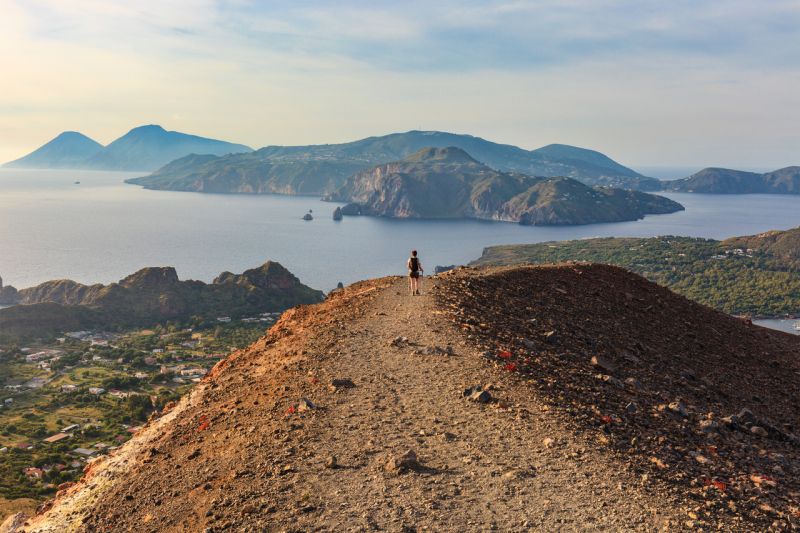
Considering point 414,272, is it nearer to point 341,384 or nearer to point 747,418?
point 341,384

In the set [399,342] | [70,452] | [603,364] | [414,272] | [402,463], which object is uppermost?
[414,272]

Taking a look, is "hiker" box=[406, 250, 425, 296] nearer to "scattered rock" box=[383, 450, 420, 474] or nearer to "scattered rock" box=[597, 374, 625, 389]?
"scattered rock" box=[597, 374, 625, 389]

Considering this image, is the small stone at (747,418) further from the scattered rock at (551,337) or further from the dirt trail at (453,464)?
the dirt trail at (453,464)

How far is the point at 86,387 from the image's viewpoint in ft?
280

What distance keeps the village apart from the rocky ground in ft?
118

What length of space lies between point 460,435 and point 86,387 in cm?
8557

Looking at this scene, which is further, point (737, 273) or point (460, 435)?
point (737, 273)

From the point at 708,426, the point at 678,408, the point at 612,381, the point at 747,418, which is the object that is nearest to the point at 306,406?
the point at 612,381

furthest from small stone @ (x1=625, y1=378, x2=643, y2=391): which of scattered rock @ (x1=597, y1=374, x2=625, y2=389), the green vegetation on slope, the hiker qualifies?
the green vegetation on slope

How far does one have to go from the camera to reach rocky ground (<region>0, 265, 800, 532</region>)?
11.8 metres

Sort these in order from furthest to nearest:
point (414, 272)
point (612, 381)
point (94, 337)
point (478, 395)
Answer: point (94, 337) → point (414, 272) → point (612, 381) → point (478, 395)

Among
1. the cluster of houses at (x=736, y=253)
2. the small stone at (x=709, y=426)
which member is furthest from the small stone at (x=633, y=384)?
the cluster of houses at (x=736, y=253)

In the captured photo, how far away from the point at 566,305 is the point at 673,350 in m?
4.59

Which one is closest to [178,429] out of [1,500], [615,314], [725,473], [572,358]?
[572,358]
